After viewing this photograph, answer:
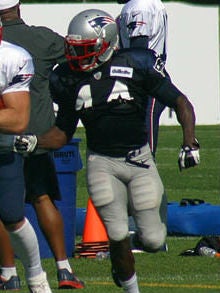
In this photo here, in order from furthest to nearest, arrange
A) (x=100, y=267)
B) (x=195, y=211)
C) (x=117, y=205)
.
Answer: (x=195, y=211) → (x=100, y=267) → (x=117, y=205)

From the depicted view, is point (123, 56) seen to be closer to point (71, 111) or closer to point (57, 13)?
point (71, 111)

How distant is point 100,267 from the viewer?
321 inches

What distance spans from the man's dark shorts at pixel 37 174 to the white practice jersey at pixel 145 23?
4.60 feet

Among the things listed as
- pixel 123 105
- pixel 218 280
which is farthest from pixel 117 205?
pixel 218 280

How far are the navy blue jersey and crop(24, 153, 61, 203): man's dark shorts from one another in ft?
2.72

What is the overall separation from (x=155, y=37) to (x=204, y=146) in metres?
7.92

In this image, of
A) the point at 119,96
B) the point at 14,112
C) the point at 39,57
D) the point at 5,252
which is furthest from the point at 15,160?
the point at 39,57

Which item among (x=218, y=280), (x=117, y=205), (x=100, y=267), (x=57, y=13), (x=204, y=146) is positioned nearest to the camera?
(x=117, y=205)

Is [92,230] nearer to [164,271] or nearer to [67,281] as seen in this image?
[164,271]

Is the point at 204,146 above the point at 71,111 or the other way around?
the other way around

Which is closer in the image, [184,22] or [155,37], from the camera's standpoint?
[155,37]

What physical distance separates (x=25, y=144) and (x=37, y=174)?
0.89 m

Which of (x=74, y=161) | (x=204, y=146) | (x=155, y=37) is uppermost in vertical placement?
(x=155, y=37)

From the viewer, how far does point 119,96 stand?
21.8 ft
